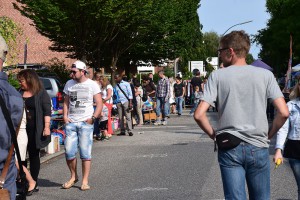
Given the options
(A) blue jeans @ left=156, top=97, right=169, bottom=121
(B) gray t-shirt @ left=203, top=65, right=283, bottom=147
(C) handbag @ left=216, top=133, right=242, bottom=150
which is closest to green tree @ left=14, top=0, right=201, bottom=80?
(A) blue jeans @ left=156, top=97, right=169, bottom=121

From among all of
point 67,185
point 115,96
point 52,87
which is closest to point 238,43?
point 67,185

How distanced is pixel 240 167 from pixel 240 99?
1.54 feet

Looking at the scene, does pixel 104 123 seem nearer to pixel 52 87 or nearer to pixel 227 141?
pixel 52 87

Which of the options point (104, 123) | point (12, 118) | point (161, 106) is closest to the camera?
point (12, 118)

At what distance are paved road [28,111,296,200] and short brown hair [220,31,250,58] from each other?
3767 millimetres

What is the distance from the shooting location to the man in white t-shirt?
9.54 meters

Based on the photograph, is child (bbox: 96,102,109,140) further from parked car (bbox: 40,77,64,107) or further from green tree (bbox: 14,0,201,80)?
green tree (bbox: 14,0,201,80)

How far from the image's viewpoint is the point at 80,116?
31.3 feet

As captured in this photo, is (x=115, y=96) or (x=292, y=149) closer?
(x=292, y=149)

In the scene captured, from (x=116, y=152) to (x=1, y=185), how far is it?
10.2m

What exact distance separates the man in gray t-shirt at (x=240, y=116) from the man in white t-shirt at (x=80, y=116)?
463 cm

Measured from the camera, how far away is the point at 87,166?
9.66m

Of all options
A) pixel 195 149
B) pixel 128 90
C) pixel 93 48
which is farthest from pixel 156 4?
pixel 195 149

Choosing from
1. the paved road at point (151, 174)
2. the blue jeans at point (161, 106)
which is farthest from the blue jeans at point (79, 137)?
the blue jeans at point (161, 106)
